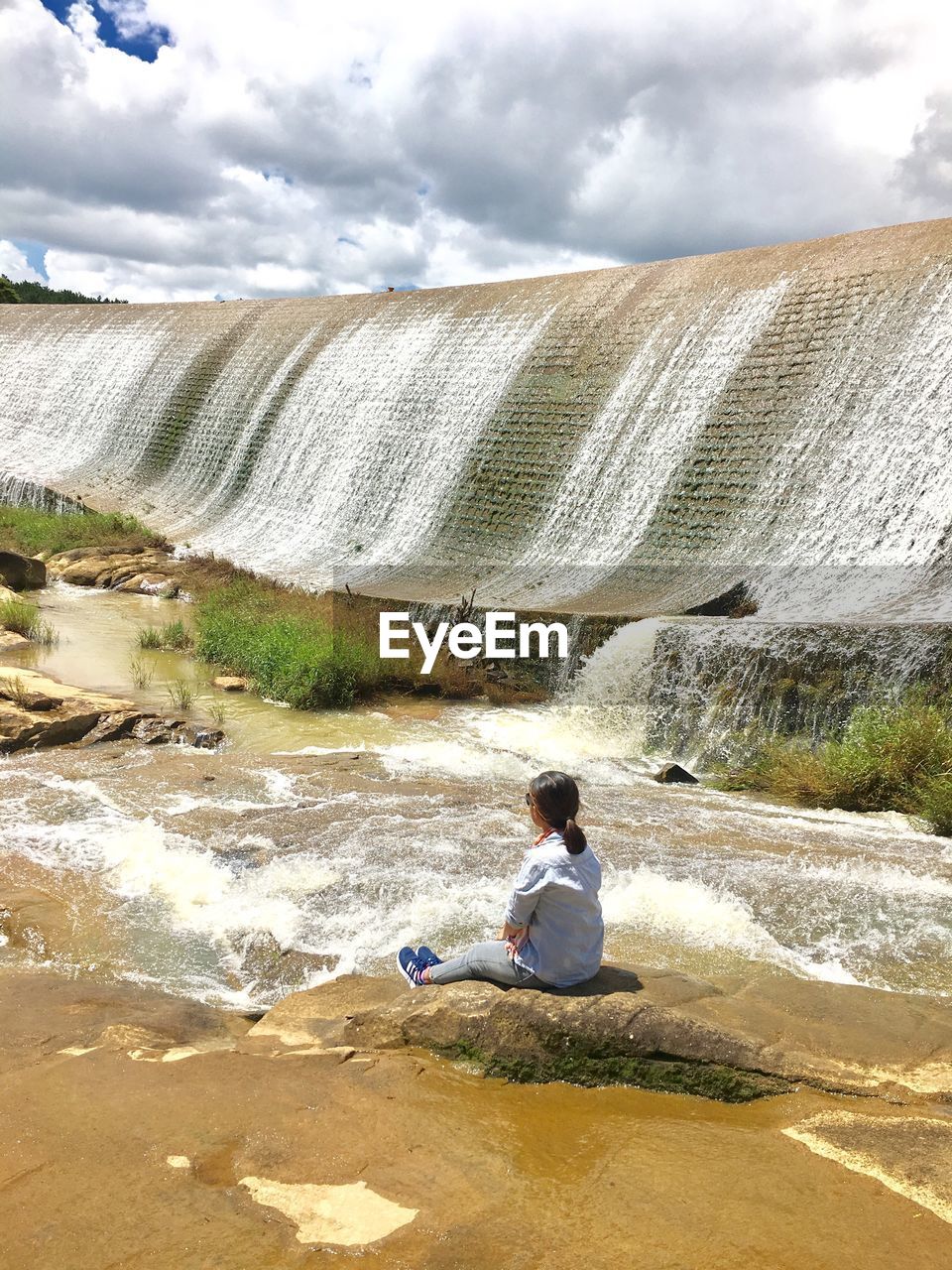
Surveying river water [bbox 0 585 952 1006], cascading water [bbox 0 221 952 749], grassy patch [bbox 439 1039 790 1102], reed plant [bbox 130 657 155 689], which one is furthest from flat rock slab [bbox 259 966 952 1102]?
reed plant [bbox 130 657 155 689]

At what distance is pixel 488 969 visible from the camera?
3.63 meters

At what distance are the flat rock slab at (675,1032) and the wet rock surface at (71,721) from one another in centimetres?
496

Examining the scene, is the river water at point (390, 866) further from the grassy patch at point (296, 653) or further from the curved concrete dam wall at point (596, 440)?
the curved concrete dam wall at point (596, 440)

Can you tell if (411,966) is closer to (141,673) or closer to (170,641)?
(141,673)

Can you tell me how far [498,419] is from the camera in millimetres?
15500

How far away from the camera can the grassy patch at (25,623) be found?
12.0 meters

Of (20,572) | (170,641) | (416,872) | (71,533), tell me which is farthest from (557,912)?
(71,533)

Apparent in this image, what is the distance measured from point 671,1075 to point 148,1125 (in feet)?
4.97

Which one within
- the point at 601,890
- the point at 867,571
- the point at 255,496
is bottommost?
the point at 601,890

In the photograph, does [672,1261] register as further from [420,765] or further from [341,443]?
[341,443]

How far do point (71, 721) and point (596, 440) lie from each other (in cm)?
Answer: 820

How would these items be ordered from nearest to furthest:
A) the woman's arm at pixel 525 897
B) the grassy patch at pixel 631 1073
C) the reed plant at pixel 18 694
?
the grassy patch at pixel 631 1073 → the woman's arm at pixel 525 897 → the reed plant at pixel 18 694

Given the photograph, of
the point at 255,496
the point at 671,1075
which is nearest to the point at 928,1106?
the point at 671,1075

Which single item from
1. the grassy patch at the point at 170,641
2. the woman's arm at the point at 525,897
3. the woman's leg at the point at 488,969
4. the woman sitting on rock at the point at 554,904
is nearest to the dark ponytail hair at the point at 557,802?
the woman sitting on rock at the point at 554,904
